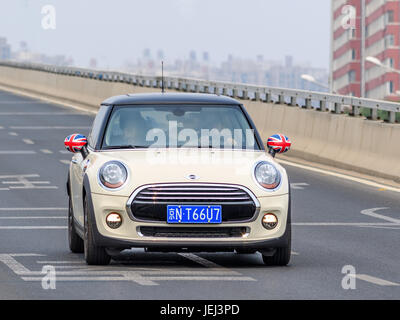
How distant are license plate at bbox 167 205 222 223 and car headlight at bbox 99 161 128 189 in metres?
0.48

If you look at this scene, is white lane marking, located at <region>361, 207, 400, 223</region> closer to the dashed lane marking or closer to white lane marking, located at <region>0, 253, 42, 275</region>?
the dashed lane marking

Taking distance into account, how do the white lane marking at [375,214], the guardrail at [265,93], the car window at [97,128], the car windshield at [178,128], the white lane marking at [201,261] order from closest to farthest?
the white lane marking at [201,261] < the car windshield at [178,128] < the car window at [97,128] < the white lane marking at [375,214] < the guardrail at [265,93]

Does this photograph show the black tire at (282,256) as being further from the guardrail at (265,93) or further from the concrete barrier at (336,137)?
the guardrail at (265,93)

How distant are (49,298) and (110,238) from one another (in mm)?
1877

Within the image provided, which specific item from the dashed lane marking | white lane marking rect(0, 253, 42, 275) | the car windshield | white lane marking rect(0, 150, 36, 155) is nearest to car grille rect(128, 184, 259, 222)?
the dashed lane marking

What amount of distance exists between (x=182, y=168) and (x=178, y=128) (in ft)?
3.21

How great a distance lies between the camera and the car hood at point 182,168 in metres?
11.7

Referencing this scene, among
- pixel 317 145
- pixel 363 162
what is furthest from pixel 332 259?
pixel 317 145

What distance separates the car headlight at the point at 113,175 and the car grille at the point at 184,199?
0.19 meters

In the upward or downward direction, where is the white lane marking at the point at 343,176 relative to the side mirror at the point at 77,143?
downward

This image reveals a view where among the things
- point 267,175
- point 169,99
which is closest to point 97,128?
point 169,99

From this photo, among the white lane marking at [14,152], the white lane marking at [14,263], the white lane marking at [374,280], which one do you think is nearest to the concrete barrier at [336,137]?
the white lane marking at [14,152]

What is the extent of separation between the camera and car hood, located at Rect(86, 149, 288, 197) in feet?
38.4
